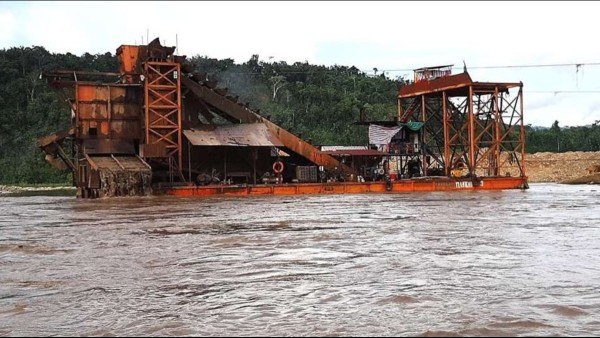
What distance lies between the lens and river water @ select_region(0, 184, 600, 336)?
4.51 metres

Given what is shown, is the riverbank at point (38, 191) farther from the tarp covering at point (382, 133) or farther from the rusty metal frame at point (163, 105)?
the tarp covering at point (382, 133)

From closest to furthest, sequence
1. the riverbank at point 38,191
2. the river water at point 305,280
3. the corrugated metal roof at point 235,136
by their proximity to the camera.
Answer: the river water at point 305,280 < the corrugated metal roof at point 235,136 < the riverbank at point 38,191

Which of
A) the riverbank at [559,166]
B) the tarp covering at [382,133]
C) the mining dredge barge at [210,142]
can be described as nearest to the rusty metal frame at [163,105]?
the mining dredge barge at [210,142]

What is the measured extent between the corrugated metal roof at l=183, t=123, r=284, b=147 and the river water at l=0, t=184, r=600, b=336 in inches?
616

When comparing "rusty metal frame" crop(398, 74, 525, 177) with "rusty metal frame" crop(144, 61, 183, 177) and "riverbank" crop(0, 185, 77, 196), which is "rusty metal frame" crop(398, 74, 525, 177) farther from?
"riverbank" crop(0, 185, 77, 196)

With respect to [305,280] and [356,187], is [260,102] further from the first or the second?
[305,280]

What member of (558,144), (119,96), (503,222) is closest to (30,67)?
(119,96)

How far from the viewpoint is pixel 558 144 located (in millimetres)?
73938

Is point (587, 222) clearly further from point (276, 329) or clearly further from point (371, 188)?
point (371, 188)

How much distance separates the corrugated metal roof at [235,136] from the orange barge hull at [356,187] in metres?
2.35

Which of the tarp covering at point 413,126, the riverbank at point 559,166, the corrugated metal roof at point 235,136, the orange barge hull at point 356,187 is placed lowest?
the orange barge hull at point 356,187

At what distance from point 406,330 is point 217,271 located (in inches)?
123

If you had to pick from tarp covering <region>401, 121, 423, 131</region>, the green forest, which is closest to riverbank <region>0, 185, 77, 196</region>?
the green forest

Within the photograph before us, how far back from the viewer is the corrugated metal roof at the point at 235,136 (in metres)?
27.5
